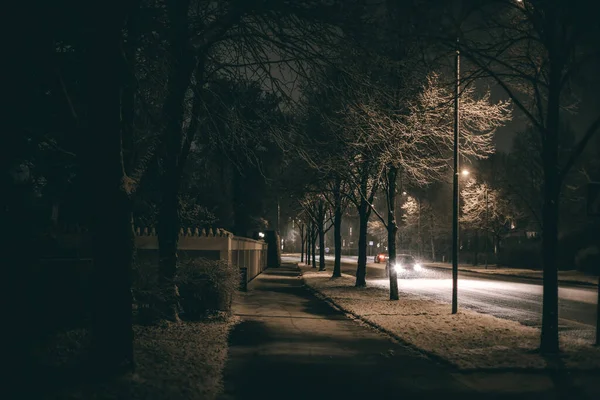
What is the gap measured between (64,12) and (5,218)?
3277 mm

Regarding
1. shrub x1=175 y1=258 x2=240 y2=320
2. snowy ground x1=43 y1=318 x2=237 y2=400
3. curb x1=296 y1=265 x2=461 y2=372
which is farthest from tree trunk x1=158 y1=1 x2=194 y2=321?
curb x1=296 y1=265 x2=461 y2=372

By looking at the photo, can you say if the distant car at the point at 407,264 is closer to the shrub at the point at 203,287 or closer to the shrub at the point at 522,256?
the shrub at the point at 522,256

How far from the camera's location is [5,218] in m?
6.19

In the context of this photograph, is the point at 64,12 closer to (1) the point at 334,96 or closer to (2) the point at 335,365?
(1) the point at 334,96

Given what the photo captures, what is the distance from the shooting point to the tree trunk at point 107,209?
6.90 meters

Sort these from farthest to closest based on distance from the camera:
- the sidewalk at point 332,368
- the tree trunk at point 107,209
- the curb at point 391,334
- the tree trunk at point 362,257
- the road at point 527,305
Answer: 1. the tree trunk at point 362,257
2. the road at point 527,305
3. the curb at point 391,334
4. the sidewalk at point 332,368
5. the tree trunk at point 107,209

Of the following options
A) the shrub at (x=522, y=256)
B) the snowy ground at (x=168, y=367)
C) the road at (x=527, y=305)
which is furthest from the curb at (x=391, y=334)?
the shrub at (x=522, y=256)

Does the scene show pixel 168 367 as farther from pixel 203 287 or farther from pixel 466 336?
pixel 466 336

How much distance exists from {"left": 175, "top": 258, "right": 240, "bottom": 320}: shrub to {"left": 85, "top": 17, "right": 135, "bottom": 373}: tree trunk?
5.54 metres

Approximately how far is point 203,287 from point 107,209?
21.3 ft

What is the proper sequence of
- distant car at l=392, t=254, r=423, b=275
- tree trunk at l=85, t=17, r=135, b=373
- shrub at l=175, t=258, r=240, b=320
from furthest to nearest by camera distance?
distant car at l=392, t=254, r=423, b=275 < shrub at l=175, t=258, r=240, b=320 < tree trunk at l=85, t=17, r=135, b=373

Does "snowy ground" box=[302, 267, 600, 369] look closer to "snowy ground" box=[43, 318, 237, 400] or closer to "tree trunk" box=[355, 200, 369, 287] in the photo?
"snowy ground" box=[43, 318, 237, 400]

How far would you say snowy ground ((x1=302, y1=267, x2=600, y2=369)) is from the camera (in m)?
9.19

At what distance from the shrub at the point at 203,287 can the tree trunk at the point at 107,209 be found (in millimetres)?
5538
